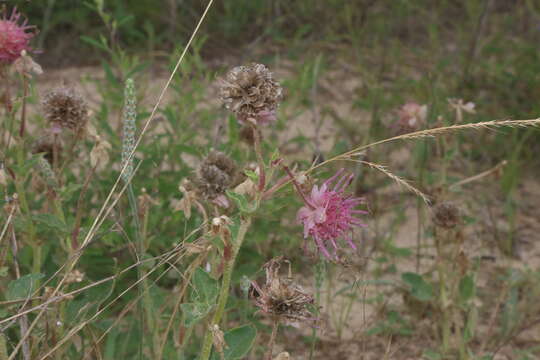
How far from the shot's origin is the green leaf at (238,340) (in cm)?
136

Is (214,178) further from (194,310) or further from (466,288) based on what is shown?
(466,288)

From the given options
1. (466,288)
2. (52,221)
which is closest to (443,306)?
(466,288)

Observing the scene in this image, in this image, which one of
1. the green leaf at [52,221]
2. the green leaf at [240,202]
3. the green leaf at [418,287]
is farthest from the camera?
the green leaf at [418,287]

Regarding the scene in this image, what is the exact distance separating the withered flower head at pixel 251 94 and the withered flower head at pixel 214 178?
0.46 m

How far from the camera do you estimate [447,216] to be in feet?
6.56

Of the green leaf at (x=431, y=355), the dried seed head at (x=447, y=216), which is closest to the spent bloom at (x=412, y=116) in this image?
the dried seed head at (x=447, y=216)

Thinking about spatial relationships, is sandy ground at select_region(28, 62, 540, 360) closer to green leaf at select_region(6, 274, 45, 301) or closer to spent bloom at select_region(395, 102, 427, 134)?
spent bloom at select_region(395, 102, 427, 134)

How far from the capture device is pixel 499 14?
466cm

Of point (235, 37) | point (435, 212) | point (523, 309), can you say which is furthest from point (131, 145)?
point (235, 37)

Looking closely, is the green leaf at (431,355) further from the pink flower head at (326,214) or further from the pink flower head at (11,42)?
the pink flower head at (11,42)

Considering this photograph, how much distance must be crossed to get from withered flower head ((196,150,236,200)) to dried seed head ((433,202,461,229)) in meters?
0.59

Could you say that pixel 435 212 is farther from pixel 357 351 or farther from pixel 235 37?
pixel 235 37

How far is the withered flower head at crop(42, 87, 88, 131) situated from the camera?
1.79m

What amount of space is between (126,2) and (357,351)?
2786 mm
